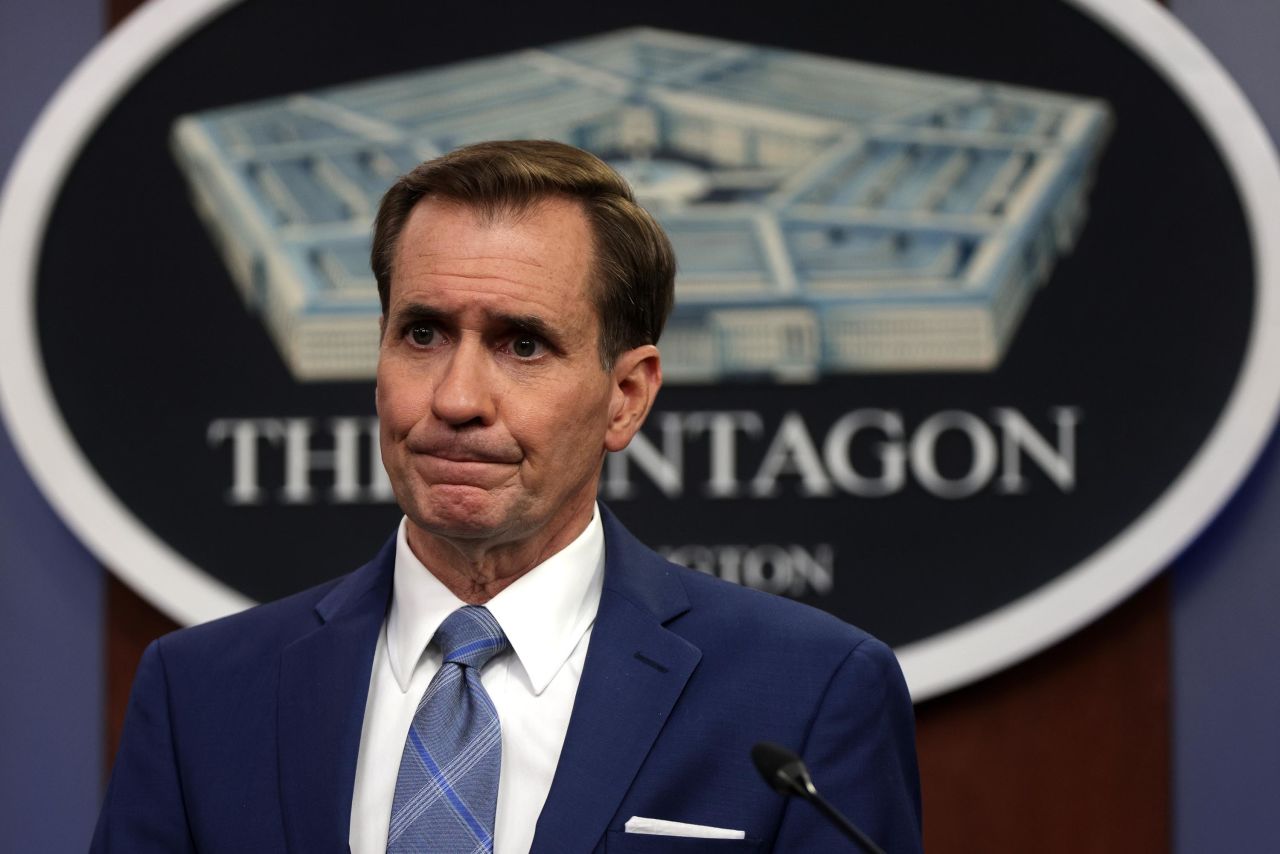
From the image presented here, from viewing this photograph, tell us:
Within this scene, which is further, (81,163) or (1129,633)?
(81,163)

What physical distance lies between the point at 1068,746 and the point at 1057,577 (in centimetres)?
25

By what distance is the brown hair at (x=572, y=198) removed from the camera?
1248mm

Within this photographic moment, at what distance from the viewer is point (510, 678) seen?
49.0 inches

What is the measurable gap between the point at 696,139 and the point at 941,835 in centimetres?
108

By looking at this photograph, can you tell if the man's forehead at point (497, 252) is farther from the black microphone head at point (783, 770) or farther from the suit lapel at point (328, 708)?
the black microphone head at point (783, 770)

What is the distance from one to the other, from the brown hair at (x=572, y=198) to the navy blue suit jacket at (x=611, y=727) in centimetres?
22

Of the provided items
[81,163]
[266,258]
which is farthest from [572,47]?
[81,163]

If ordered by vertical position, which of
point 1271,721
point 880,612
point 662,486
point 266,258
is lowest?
point 1271,721

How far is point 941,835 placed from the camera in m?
2.15

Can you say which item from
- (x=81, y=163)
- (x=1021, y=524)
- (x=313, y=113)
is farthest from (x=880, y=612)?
(x=81, y=163)

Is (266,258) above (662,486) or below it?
above

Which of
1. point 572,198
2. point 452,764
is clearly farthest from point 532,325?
point 452,764

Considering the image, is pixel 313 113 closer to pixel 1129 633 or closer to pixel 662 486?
pixel 662 486

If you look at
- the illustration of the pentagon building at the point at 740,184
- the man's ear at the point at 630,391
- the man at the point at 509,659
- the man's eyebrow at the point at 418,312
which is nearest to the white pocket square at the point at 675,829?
the man at the point at 509,659
